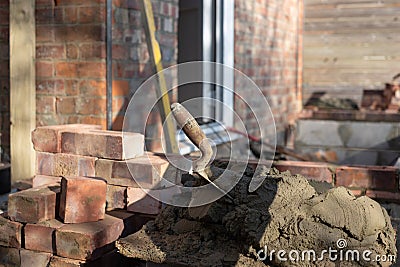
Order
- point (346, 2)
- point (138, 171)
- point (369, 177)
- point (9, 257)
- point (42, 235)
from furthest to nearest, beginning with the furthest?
point (346, 2), point (369, 177), point (138, 171), point (9, 257), point (42, 235)

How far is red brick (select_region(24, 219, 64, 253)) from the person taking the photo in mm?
2371

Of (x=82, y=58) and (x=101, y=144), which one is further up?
(x=82, y=58)

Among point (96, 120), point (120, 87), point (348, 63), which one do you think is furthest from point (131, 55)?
point (348, 63)

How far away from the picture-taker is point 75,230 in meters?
2.31

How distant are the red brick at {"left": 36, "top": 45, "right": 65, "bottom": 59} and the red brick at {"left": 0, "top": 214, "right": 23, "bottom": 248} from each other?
131 centimetres

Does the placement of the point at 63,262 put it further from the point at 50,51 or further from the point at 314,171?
the point at 50,51

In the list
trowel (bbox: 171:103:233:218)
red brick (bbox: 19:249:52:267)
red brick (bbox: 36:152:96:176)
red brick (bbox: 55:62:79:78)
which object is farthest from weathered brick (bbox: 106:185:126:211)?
red brick (bbox: 55:62:79:78)

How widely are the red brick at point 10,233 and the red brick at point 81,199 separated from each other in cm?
19

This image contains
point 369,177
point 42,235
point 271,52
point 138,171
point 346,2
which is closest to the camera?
point 42,235

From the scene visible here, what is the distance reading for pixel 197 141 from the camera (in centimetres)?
213

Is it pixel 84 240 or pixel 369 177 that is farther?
pixel 369 177

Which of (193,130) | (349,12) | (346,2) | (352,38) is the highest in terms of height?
(346,2)

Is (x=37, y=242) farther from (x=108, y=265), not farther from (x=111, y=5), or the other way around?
(x=111, y=5)

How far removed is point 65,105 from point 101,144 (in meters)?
0.94
